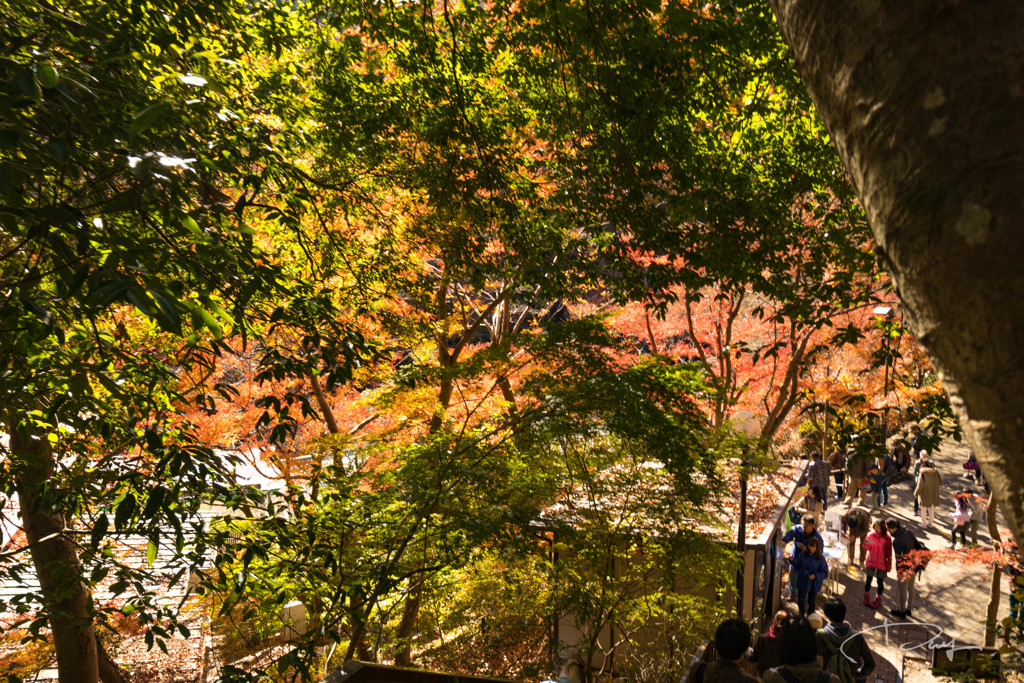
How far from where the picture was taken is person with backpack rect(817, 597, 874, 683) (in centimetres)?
505

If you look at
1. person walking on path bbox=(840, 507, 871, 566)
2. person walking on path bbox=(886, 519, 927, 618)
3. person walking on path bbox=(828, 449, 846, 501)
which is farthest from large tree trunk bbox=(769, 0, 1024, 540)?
person walking on path bbox=(828, 449, 846, 501)

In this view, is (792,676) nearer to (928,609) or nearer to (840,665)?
(840,665)

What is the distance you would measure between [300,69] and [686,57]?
367cm

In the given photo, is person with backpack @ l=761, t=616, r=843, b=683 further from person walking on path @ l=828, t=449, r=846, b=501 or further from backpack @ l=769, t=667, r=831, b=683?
person walking on path @ l=828, t=449, r=846, b=501

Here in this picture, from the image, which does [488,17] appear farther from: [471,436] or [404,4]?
[471,436]

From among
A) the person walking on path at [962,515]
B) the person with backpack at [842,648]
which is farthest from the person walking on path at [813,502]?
the person with backpack at [842,648]

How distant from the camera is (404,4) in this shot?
227 inches

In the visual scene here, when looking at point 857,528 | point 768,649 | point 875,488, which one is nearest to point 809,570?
point 768,649

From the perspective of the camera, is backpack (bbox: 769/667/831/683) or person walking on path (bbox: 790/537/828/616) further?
person walking on path (bbox: 790/537/828/616)

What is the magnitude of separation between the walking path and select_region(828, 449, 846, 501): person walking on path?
1.13 meters

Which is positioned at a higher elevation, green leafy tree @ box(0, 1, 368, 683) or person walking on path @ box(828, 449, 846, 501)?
person walking on path @ box(828, 449, 846, 501)

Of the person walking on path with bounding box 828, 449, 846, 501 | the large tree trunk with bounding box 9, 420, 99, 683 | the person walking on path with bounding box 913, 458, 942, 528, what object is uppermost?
the person walking on path with bounding box 828, 449, 846, 501

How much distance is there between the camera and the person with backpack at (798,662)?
4.43m

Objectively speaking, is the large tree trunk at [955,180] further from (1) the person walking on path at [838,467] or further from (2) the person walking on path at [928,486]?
(1) the person walking on path at [838,467]
